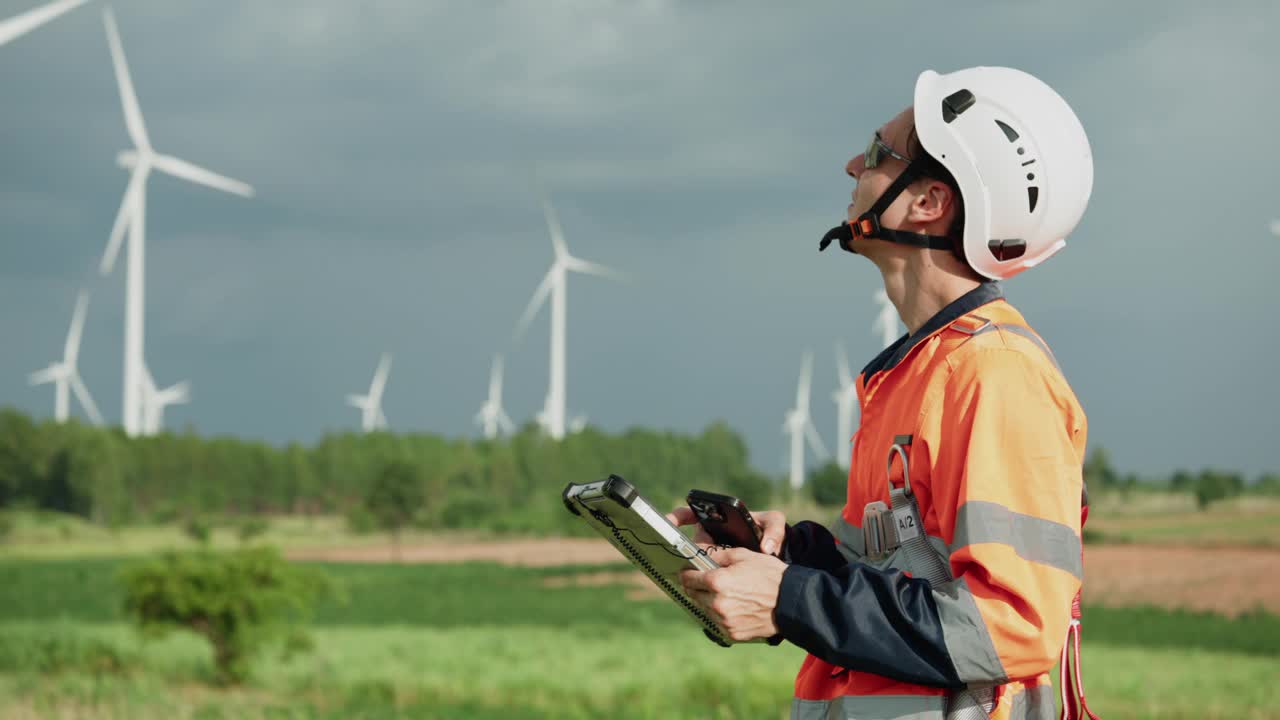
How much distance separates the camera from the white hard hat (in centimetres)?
331

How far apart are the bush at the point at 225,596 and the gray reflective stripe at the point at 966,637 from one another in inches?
1200

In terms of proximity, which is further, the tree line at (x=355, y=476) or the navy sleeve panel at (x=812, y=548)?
the tree line at (x=355, y=476)

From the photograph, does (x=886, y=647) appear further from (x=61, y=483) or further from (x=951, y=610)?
(x=61, y=483)

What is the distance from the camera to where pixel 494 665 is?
37781 millimetres

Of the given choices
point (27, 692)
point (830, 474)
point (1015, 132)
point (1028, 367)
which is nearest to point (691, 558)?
point (1028, 367)

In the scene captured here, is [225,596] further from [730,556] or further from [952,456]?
[952,456]

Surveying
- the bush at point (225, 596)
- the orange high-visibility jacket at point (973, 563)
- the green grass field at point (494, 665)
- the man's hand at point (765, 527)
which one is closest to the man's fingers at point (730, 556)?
the orange high-visibility jacket at point (973, 563)

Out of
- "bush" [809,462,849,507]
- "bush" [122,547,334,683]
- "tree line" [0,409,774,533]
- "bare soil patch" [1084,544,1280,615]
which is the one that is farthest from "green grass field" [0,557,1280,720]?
"tree line" [0,409,774,533]

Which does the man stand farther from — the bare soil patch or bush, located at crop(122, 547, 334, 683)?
the bare soil patch

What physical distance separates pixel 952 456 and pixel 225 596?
30780 millimetres

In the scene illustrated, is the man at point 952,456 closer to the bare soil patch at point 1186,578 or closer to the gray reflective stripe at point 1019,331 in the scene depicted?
the gray reflective stripe at point 1019,331

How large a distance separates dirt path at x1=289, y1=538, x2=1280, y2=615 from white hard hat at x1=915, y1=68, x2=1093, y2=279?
2178 inches

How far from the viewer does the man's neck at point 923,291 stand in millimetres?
3398

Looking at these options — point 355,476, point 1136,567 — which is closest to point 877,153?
point 1136,567
